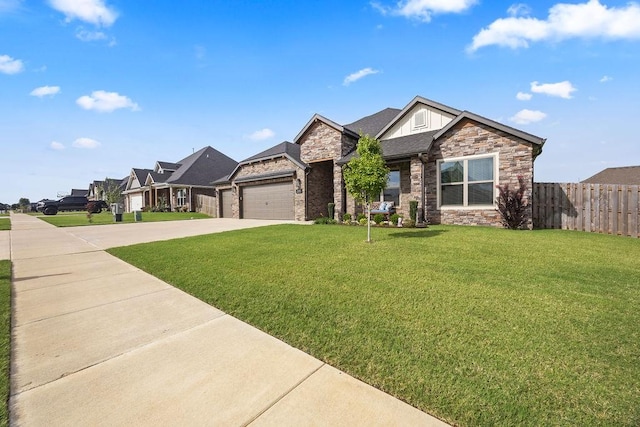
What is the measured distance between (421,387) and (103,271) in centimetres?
652

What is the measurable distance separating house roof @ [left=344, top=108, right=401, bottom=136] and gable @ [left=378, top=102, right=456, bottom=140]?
2.53 metres

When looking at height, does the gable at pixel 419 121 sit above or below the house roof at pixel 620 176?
above

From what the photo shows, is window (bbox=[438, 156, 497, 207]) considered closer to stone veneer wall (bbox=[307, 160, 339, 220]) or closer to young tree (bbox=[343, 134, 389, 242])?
young tree (bbox=[343, 134, 389, 242])

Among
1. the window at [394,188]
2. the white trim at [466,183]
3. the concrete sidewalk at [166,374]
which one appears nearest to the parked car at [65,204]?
the concrete sidewalk at [166,374]

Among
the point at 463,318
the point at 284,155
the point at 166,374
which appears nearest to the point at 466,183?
the point at 463,318

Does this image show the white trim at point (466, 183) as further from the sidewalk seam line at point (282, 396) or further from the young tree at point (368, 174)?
the sidewalk seam line at point (282, 396)

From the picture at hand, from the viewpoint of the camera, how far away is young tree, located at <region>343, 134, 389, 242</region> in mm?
8227

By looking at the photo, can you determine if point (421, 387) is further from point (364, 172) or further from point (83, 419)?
point (364, 172)

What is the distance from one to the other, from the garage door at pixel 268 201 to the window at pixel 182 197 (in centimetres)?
1367

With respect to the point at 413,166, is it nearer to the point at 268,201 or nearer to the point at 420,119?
the point at 420,119

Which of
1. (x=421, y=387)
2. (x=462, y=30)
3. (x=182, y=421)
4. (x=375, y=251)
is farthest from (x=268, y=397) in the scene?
(x=462, y=30)

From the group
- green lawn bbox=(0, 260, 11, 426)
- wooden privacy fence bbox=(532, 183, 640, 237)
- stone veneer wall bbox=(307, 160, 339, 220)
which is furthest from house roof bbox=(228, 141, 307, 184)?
green lawn bbox=(0, 260, 11, 426)

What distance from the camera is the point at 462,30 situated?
34.0 feet

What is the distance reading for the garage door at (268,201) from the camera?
713 inches
